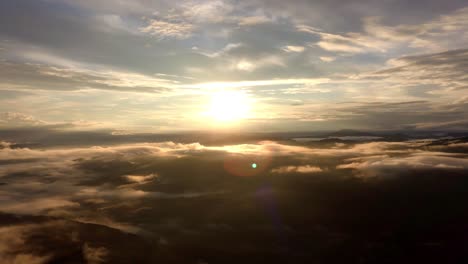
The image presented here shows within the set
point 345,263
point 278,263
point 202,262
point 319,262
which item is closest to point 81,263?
point 202,262

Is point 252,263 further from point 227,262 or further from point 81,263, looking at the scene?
point 81,263

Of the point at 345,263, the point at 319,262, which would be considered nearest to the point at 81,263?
the point at 319,262

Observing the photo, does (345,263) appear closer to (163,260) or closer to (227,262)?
(227,262)

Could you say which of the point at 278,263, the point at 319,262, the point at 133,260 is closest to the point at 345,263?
the point at 319,262

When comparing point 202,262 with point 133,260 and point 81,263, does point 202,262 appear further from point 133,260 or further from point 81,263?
point 81,263

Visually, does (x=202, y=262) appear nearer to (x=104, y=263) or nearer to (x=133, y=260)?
(x=133, y=260)
